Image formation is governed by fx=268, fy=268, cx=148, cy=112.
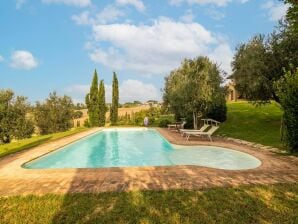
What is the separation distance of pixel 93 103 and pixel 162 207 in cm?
3286

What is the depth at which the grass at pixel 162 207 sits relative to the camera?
14.3 ft

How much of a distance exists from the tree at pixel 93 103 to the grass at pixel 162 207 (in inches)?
1235

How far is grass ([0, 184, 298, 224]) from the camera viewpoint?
4352mm

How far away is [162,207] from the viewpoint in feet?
15.7

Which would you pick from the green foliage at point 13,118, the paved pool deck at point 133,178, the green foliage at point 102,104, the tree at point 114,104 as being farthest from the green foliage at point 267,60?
the green foliage at point 13,118

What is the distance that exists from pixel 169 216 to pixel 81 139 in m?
15.7

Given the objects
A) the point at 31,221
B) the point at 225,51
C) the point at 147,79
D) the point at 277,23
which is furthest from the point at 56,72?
the point at 31,221

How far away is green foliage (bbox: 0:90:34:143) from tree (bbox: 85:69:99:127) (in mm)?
7567

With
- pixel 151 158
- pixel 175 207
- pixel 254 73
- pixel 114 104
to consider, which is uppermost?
pixel 254 73

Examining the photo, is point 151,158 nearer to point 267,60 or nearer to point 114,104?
point 267,60

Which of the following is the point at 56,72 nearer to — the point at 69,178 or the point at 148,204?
the point at 69,178

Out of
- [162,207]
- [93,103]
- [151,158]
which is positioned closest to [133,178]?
[162,207]

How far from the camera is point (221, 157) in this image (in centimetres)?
1161

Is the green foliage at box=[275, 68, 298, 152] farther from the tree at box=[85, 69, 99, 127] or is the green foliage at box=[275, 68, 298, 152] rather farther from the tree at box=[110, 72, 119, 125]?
the tree at box=[110, 72, 119, 125]
